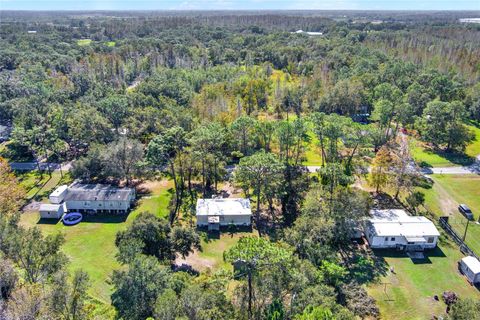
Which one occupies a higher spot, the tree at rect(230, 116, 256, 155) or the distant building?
the tree at rect(230, 116, 256, 155)

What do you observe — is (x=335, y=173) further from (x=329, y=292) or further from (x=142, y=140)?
(x=142, y=140)

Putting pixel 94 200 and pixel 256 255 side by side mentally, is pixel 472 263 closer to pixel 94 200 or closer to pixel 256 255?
pixel 256 255

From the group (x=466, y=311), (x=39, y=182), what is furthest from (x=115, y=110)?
(x=466, y=311)

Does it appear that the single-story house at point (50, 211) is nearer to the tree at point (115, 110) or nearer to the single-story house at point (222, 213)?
the single-story house at point (222, 213)

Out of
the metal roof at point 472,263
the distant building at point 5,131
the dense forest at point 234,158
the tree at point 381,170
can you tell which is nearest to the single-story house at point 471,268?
the metal roof at point 472,263

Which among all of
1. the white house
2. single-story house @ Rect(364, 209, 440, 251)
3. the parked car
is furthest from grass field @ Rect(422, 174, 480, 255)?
the white house

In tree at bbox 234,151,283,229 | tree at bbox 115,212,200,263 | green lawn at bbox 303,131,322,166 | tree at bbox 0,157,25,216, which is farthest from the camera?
green lawn at bbox 303,131,322,166

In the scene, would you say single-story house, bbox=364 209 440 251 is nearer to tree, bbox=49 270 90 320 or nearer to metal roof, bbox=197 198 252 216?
metal roof, bbox=197 198 252 216
